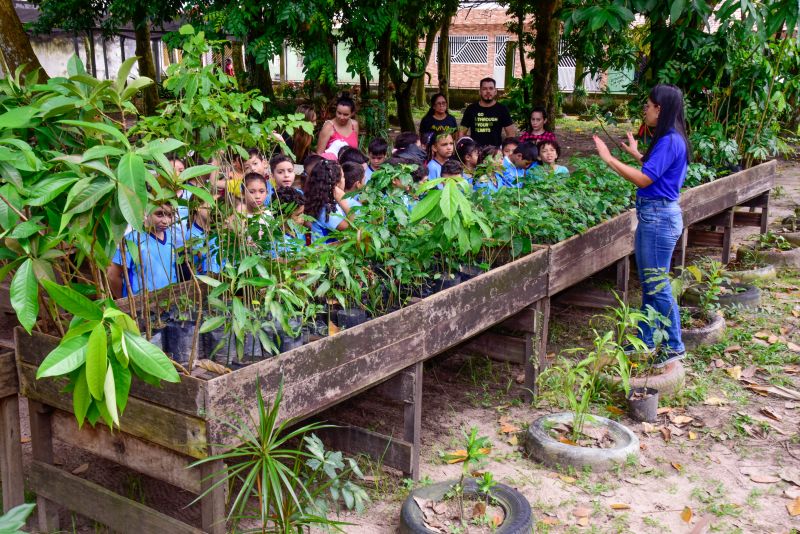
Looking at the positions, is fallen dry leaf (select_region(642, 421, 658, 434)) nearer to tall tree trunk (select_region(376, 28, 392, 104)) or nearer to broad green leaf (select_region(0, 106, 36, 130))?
broad green leaf (select_region(0, 106, 36, 130))

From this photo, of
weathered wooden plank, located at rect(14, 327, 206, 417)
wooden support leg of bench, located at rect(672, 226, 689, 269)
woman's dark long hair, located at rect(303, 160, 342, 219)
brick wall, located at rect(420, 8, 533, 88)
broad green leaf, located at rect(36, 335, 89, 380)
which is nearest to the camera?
broad green leaf, located at rect(36, 335, 89, 380)

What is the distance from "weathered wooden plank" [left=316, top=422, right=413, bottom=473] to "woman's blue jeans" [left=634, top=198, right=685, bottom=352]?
1.94 metres

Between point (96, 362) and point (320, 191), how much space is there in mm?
3082

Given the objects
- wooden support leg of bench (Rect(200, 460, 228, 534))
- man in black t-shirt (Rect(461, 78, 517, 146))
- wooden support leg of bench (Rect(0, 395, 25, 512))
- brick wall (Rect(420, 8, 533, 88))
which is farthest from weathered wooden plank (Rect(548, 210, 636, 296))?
brick wall (Rect(420, 8, 533, 88))

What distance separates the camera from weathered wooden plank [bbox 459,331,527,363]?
16.3 feet

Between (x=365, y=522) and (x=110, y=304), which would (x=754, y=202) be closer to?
(x=365, y=522)

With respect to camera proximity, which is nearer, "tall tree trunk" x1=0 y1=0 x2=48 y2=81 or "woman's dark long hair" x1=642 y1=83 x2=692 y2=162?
"woman's dark long hair" x1=642 y1=83 x2=692 y2=162

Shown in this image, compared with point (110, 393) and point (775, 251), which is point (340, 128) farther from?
point (110, 393)

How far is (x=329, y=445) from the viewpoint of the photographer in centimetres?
421

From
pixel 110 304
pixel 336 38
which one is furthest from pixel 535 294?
pixel 336 38

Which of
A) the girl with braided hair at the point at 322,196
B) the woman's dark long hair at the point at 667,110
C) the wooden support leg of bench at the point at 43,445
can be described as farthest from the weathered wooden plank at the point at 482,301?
the wooden support leg of bench at the point at 43,445

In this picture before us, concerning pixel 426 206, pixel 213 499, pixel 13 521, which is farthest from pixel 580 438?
pixel 13 521

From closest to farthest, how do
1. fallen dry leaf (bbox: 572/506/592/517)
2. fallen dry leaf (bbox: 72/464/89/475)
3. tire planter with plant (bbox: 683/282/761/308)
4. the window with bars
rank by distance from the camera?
fallen dry leaf (bbox: 572/506/592/517) → fallen dry leaf (bbox: 72/464/89/475) → tire planter with plant (bbox: 683/282/761/308) → the window with bars

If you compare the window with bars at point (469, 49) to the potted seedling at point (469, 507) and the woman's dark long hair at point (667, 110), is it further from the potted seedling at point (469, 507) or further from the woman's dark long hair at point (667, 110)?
the potted seedling at point (469, 507)
